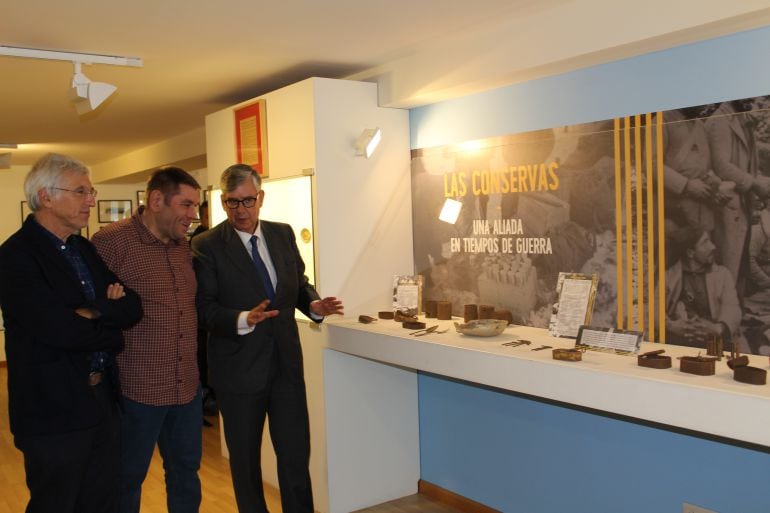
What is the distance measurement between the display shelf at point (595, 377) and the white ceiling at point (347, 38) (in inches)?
47.6

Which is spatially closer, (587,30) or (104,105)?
(587,30)

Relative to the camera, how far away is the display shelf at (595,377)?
2.31 meters

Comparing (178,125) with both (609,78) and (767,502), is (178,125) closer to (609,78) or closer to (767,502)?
(609,78)

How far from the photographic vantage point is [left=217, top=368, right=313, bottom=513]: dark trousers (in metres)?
3.15

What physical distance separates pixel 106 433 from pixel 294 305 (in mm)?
997

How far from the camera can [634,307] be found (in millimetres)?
3221

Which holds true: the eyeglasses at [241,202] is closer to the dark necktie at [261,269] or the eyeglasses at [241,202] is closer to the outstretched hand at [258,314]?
the dark necktie at [261,269]

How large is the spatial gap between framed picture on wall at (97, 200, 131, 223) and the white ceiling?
5696 mm

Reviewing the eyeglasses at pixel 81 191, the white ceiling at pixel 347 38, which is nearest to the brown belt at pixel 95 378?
the eyeglasses at pixel 81 191

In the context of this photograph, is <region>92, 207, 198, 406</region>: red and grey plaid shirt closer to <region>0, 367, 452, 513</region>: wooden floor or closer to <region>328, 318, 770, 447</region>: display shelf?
<region>328, 318, 770, 447</region>: display shelf

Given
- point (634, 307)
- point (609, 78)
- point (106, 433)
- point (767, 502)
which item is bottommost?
point (767, 502)

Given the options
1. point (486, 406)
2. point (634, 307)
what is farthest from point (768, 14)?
point (486, 406)

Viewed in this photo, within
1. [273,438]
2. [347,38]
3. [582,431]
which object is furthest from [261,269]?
[582,431]

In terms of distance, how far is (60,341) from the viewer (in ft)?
7.94
